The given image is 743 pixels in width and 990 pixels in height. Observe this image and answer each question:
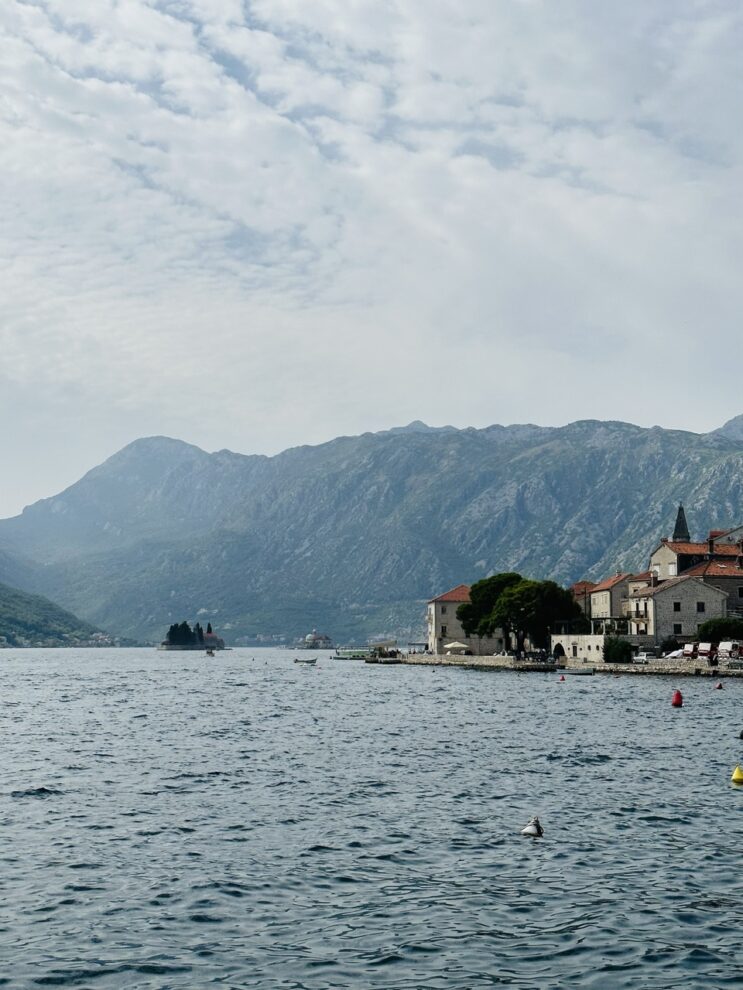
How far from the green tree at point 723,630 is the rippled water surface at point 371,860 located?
283ft

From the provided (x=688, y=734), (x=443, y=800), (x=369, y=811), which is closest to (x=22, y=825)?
(x=369, y=811)

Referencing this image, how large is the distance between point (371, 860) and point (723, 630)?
12700 cm

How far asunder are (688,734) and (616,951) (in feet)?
146

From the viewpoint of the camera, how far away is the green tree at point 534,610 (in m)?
176

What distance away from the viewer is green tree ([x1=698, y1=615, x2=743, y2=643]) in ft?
484

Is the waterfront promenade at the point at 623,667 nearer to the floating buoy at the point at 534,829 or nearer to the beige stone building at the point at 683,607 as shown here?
the beige stone building at the point at 683,607

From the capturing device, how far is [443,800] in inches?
1596

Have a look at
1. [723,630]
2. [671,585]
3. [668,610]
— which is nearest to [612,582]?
[671,585]

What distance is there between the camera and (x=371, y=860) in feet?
102

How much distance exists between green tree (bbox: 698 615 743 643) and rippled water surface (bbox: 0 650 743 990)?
3390 inches

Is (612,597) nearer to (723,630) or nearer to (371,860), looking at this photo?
(723,630)

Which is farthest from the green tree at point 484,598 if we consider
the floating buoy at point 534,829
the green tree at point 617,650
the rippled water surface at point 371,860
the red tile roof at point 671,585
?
the floating buoy at point 534,829

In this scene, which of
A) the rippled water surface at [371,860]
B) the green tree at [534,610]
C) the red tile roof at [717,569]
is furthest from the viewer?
the green tree at [534,610]

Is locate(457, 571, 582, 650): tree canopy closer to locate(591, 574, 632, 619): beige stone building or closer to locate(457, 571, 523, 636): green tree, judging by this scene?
locate(457, 571, 523, 636): green tree
